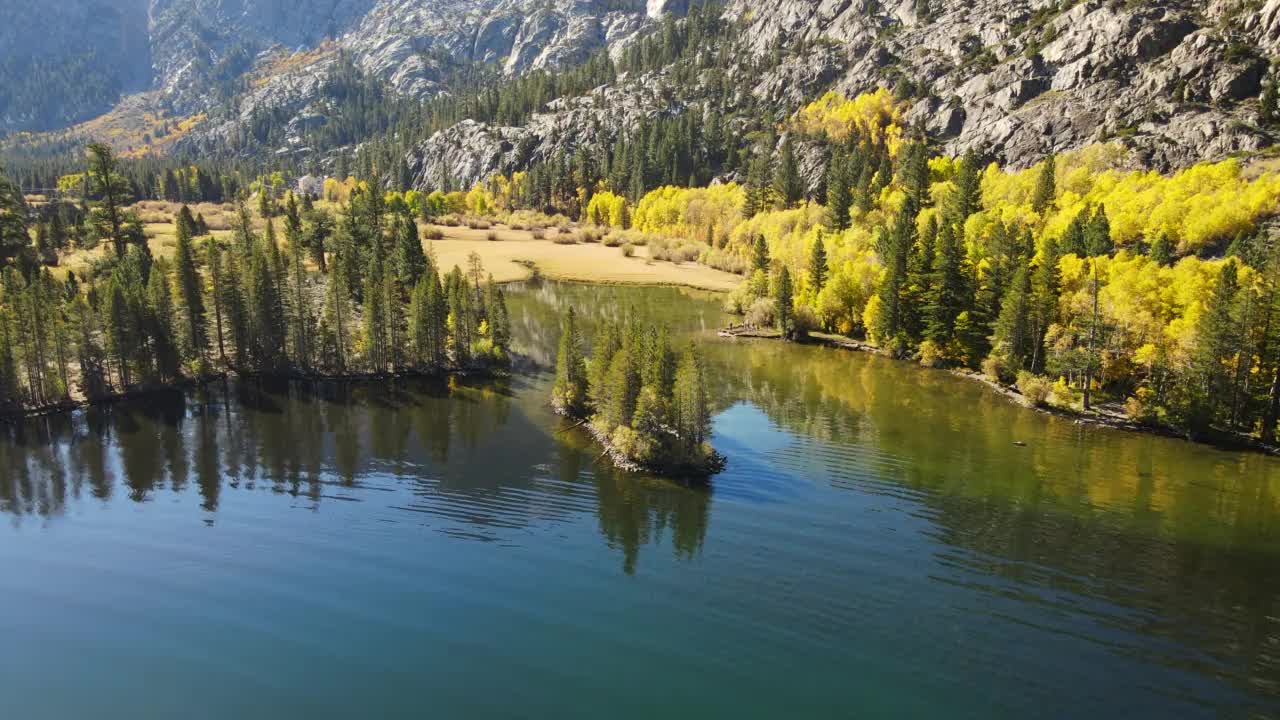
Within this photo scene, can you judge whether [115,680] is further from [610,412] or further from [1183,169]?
[1183,169]

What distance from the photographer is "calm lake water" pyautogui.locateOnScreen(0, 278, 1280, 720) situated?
31812mm

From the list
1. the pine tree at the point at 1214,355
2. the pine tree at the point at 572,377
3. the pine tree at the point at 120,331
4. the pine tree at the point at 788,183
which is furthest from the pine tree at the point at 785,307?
the pine tree at the point at 120,331

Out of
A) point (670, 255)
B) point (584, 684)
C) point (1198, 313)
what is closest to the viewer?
point (584, 684)

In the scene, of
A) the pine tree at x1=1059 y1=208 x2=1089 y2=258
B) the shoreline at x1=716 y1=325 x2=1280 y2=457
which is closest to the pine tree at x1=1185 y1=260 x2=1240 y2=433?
the shoreline at x1=716 y1=325 x2=1280 y2=457

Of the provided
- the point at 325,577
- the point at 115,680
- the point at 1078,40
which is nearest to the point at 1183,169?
the point at 1078,40

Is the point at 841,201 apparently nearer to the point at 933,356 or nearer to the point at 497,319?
the point at 933,356

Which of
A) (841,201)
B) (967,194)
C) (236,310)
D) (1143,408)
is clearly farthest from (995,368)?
(236,310)

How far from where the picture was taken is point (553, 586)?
39.2m

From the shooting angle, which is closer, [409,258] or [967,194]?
[409,258]

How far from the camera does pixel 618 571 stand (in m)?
41.2

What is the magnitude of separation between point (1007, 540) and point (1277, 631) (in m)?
12.6

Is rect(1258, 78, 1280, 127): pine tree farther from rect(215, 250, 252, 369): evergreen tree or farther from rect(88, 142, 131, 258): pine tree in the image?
rect(88, 142, 131, 258): pine tree

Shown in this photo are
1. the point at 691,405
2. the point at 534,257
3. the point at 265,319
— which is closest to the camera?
the point at 691,405

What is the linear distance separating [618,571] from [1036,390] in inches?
1943
